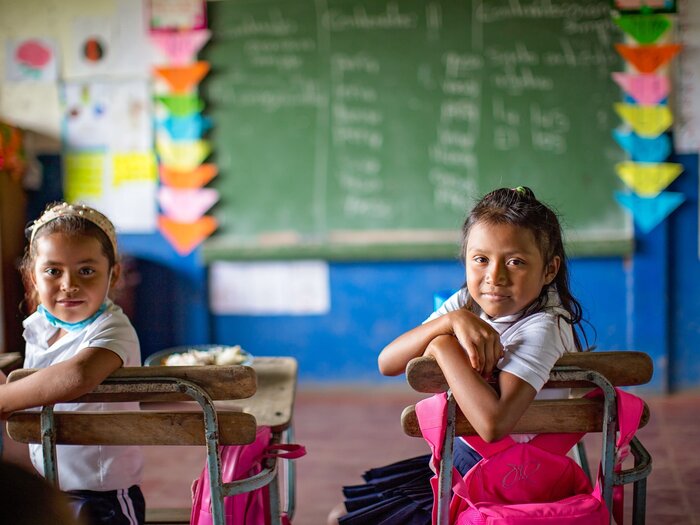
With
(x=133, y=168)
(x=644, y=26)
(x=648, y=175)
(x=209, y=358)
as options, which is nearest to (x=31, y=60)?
(x=133, y=168)

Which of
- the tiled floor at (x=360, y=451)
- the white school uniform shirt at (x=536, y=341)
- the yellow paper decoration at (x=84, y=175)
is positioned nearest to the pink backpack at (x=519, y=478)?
the white school uniform shirt at (x=536, y=341)

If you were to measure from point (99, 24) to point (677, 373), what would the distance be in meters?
3.46

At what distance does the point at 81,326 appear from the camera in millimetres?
1362

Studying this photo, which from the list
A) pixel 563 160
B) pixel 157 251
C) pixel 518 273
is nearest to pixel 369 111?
pixel 563 160

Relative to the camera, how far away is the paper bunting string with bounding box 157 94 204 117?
11.4ft

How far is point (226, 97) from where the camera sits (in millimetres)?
3502

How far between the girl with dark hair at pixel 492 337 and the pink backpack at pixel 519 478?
55 millimetres

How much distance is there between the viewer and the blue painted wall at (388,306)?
11.2 ft

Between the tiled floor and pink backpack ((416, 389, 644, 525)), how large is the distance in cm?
124

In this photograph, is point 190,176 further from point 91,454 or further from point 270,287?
point 91,454

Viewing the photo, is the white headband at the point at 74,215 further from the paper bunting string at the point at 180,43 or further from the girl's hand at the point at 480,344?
the paper bunting string at the point at 180,43

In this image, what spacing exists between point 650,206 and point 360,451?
186cm

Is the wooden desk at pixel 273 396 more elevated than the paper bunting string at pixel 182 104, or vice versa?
the paper bunting string at pixel 182 104

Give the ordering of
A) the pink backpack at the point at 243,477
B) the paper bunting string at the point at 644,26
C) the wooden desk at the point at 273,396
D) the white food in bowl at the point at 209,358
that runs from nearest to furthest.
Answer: the pink backpack at the point at 243,477 < the wooden desk at the point at 273,396 < the white food in bowl at the point at 209,358 < the paper bunting string at the point at 644,26
